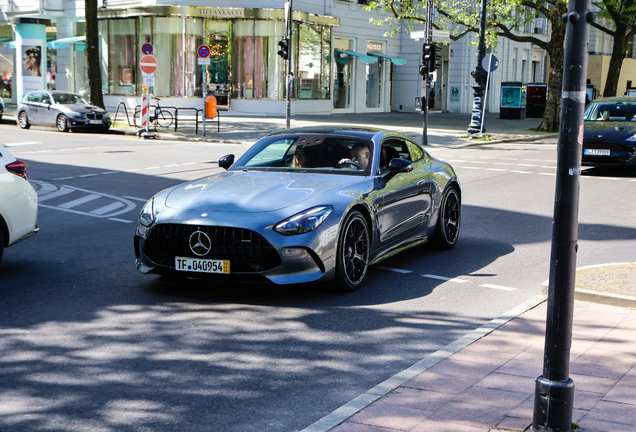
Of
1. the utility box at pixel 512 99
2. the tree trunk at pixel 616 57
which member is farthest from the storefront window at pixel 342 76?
the tree trunk at pixel 616 57

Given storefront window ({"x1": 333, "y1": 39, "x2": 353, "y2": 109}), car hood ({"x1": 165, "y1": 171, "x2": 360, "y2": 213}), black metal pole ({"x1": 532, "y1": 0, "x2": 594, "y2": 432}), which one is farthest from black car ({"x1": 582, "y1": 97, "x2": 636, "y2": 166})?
storefront window ({"x1": 333, "y1": 39, "x2": 353, "y2": 109})

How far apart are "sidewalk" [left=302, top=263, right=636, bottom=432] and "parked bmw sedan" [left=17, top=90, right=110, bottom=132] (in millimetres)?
24685

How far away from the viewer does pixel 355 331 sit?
230 inches

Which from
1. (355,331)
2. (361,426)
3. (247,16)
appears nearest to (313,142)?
(355,331)

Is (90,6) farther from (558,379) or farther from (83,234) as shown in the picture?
(558,379)

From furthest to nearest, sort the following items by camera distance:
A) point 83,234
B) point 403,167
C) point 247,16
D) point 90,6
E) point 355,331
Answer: point 247,16 → point 90,6 → point 83,234 → point 403,167 → point 355,331

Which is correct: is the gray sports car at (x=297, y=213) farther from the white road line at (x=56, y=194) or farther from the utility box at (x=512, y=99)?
the utility box at (x=512, y=99)

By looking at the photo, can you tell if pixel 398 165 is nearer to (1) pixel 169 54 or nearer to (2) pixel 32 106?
(2) pixel 32 106

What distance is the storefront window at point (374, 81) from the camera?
4738 centimetres

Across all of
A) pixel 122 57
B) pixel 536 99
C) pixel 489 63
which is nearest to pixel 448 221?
pixel 489 63

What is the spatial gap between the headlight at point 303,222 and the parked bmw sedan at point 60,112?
23.5 metres

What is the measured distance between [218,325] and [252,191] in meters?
1.45

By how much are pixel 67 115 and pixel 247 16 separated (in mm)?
12992

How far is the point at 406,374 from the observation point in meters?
4.77
